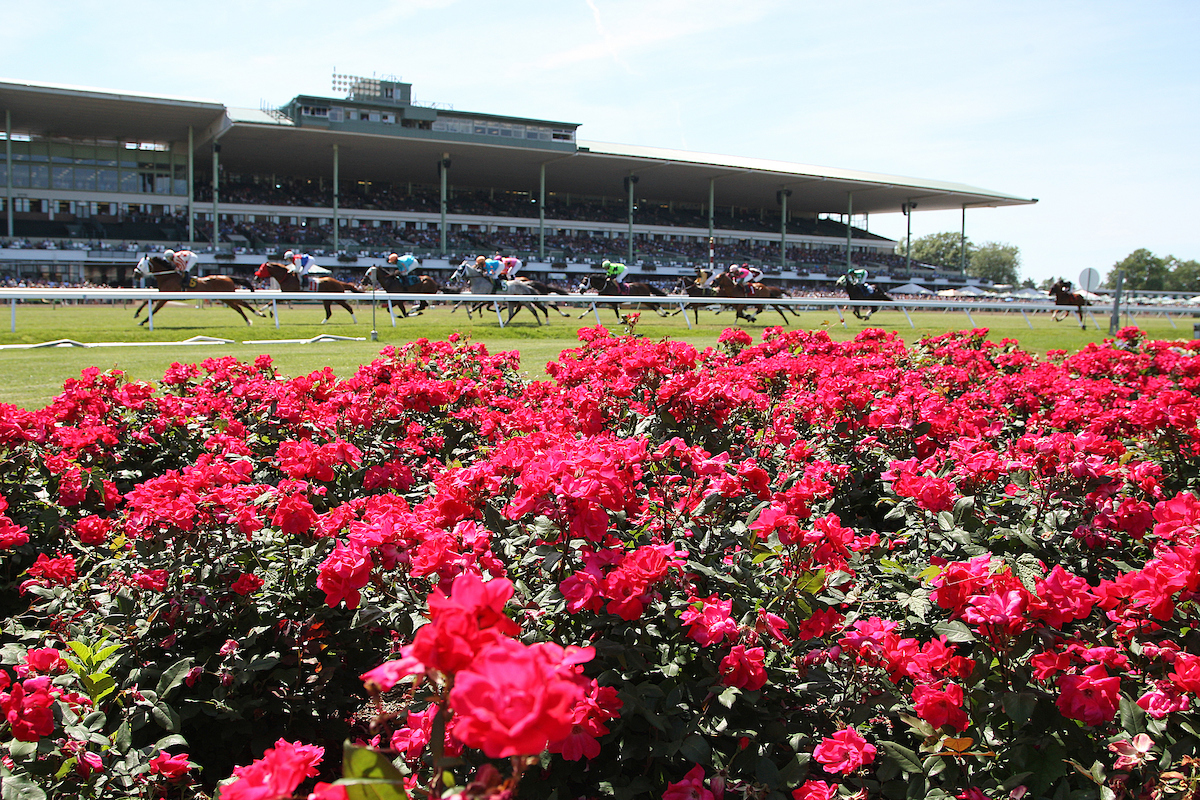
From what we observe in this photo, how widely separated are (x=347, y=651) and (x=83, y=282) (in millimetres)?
43290

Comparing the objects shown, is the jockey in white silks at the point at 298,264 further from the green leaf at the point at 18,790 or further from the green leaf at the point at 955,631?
the green leaf at the point at 955,631

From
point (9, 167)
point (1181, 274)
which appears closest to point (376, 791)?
point (9, 167)

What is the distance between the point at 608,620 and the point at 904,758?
0.65 meters

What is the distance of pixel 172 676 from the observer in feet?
6.51

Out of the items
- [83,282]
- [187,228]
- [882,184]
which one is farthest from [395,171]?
[882,184]

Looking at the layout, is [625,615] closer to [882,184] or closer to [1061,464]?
[1061,464]

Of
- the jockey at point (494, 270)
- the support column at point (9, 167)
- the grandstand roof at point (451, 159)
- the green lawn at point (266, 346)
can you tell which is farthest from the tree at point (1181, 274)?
the support column at point (9, 167)

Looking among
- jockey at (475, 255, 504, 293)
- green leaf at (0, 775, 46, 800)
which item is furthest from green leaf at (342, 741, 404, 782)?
jockey at (475, 255, 504, 293)

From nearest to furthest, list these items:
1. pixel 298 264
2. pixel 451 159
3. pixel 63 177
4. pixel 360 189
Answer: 1. pixel 298 264
2. pixel 63 177
3. pixel 451 159
4. pixel 360 189

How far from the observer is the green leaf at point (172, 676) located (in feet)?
6.46

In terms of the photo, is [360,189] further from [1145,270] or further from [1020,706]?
[1145,270]

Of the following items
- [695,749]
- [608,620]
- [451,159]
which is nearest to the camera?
[695,749]

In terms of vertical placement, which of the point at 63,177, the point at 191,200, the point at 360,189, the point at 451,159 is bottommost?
the point at 191,200

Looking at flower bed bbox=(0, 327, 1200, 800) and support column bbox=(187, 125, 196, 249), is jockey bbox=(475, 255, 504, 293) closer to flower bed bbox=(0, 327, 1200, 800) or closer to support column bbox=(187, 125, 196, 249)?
flower bed bbox=(0, 327, 1200, 800)
